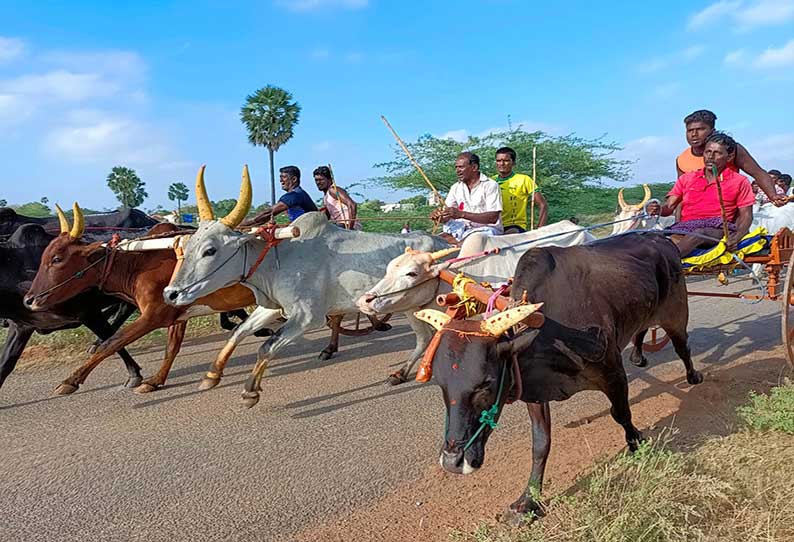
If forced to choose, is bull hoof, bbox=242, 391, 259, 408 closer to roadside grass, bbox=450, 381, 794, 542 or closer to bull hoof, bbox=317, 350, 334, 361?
bull hoof, bbox=317, 350, 334, 361

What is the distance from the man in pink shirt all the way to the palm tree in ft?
81.7

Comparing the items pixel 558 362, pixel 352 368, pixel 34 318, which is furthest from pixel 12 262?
pixel 558 362

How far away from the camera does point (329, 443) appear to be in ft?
15.1

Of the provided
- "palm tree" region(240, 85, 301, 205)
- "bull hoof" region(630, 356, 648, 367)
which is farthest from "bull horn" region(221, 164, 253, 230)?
"palm tree" region(240, 85, 301, 205)

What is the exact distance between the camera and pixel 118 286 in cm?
618

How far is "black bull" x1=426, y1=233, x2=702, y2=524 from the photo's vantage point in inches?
106

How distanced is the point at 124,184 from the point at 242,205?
41.4m

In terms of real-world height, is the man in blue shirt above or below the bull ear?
above

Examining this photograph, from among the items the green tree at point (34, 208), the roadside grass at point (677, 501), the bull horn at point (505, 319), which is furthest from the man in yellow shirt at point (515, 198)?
the green tree at point (34, 208)

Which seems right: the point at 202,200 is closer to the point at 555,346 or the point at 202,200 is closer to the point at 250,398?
the point at 250,398

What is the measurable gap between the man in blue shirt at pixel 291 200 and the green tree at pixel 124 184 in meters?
38.6

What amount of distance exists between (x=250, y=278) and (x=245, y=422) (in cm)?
134

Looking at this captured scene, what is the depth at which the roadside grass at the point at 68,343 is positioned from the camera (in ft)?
24.5

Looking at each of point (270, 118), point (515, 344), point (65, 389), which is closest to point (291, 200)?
point (65, 389)
